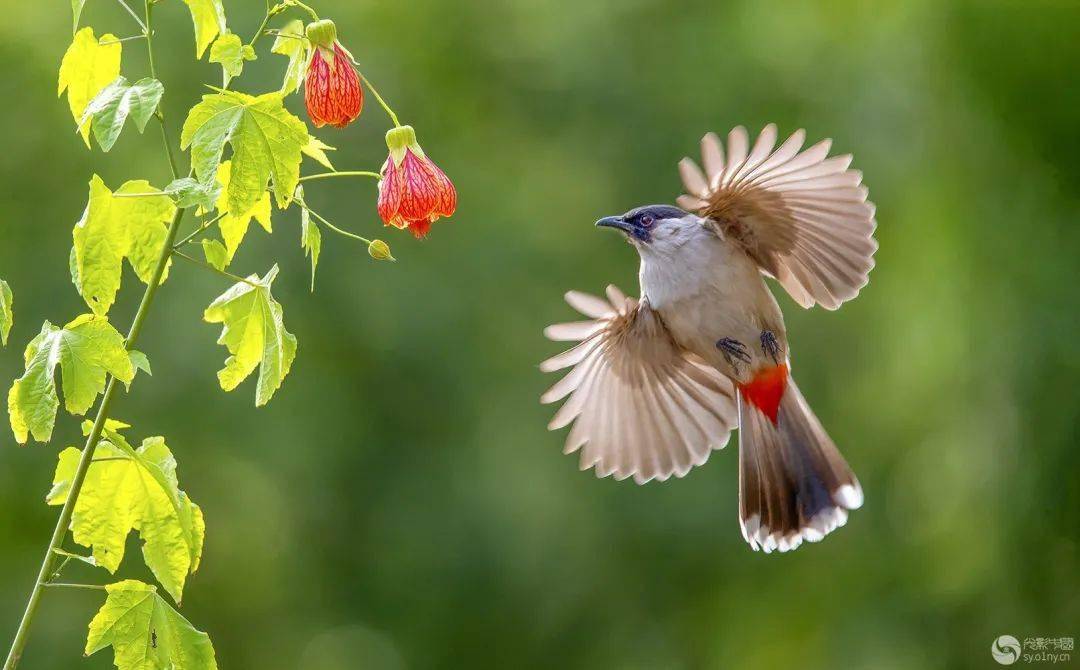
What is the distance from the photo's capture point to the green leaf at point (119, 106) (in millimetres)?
2076

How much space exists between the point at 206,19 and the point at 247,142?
25 centimetres

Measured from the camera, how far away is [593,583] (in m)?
9.51

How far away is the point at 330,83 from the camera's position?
248 centimetres

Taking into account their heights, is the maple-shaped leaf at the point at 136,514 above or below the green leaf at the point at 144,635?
above

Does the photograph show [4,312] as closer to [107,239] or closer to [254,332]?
[107,239]

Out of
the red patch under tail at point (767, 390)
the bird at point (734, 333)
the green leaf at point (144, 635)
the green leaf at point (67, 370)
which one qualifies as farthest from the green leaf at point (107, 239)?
the red patch under tail at point (767, 390)

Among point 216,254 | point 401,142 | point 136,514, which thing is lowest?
point 136,514

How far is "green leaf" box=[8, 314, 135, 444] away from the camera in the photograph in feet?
7.07

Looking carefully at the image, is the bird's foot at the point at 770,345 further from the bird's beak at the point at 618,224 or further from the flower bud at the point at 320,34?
the flower bud at the point at 320,34

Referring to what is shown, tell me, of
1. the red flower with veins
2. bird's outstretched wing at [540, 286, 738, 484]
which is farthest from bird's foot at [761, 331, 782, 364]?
the red flower with veins

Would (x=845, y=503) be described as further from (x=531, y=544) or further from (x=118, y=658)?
(x=531, y=544)

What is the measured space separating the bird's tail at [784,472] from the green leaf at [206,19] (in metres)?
2.29

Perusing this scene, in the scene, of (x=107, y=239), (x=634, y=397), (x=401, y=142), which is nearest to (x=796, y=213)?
(x=634, y=397)

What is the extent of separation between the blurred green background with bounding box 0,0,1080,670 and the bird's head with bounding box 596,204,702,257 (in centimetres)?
489
